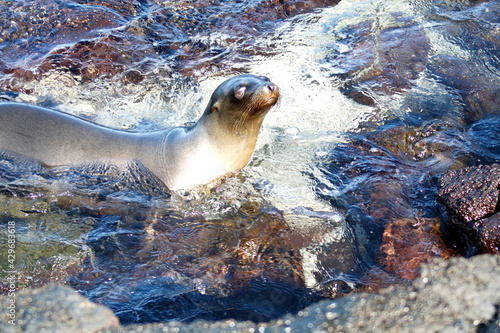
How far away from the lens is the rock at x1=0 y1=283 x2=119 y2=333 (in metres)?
2.14

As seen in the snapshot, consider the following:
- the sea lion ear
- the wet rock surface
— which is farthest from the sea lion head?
the wet rock surface

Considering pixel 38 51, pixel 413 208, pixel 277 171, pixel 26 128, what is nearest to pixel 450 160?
pixel 413 208

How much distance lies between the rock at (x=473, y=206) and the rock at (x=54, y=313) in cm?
295

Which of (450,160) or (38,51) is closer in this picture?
(450,160)

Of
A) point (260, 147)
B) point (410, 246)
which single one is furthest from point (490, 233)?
point (260, 147)

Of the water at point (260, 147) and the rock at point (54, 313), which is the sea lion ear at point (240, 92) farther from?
the rock at point (54, 313)

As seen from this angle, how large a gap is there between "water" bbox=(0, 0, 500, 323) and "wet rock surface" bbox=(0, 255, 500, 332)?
51.9 inches

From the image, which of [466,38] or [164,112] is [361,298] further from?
[466,38]

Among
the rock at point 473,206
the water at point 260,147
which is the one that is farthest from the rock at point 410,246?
the rock at point 473,206

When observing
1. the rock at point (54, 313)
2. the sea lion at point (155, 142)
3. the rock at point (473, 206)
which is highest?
the rock at point (54, 313)

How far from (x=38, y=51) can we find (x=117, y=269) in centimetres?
484

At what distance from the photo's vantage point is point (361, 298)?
2330 mm

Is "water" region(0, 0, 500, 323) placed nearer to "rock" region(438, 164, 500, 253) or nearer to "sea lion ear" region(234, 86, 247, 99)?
"rock" region(438, 164, 500, 253)

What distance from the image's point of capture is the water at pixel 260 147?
4.06 meters
